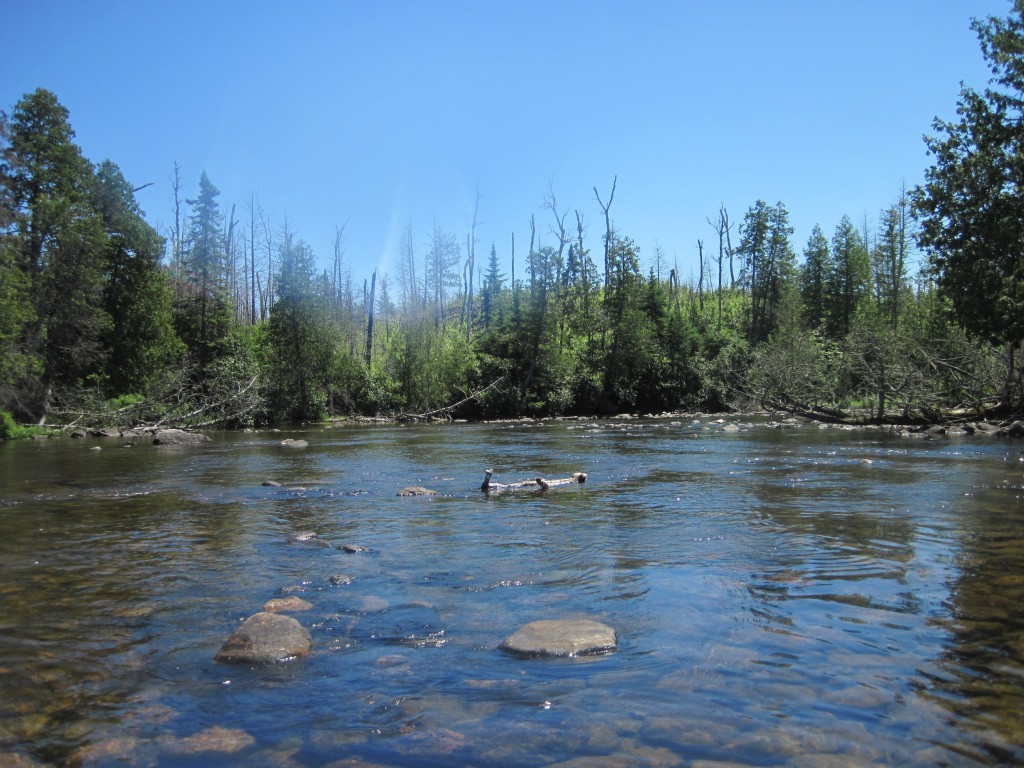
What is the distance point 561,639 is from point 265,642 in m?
2.31

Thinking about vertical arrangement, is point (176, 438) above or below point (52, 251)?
below

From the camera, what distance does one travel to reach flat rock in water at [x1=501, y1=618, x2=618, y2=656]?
540cm

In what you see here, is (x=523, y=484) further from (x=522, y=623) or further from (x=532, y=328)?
(x=532, y=328)

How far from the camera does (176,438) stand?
1097 inches

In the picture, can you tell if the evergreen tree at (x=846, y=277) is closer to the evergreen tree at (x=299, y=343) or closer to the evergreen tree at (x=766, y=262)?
the evergreen tree at (x=766, y=262)

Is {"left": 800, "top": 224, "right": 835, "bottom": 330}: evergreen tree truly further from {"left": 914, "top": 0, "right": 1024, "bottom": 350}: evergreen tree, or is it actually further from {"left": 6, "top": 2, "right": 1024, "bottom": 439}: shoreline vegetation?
{"left": 914, "top": 0, "right": 1024, "bottom": 350}: evergreen tree

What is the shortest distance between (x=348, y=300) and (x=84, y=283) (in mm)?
39646

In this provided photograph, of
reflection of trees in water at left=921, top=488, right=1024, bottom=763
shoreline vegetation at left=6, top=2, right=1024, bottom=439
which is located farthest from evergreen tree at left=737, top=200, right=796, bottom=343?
reflection of trees in water at left=921, top=488, right=1024, bottom=763

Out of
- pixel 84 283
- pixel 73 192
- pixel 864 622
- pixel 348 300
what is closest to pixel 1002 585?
pixel 864 622

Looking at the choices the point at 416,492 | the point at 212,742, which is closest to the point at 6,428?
the point at 416,492

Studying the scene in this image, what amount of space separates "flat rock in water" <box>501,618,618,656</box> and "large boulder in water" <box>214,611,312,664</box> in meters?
1.63

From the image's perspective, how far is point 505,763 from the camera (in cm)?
375

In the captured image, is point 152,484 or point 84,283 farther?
point 84,283

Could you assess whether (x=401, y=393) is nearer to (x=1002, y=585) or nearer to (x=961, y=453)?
(x=961, y=453)
